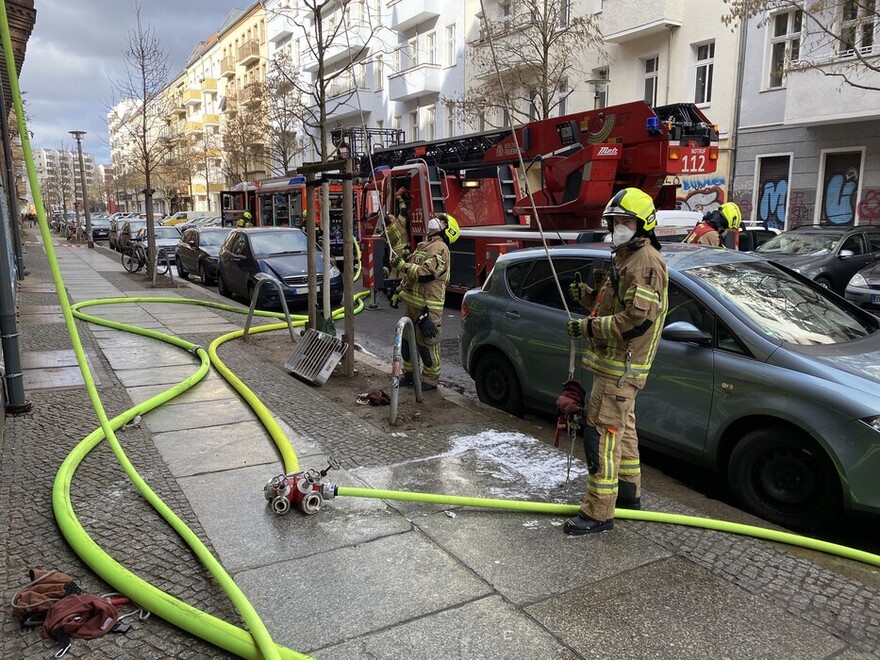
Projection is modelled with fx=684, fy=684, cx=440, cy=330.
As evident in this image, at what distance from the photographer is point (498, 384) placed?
20.5 ft

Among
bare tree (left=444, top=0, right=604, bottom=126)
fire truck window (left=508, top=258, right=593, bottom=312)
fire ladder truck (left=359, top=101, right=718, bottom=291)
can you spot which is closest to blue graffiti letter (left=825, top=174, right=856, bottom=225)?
bare tree (left=444, top=0, right=604, bottom=126)

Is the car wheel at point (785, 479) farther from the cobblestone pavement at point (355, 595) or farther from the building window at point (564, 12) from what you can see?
the building window at point (564, 12)

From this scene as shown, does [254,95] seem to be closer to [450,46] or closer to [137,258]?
[450,46]

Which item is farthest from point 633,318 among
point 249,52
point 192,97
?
point 192,97

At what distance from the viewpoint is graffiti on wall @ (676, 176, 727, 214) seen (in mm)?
18547

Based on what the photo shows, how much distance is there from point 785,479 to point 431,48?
29.0 meters

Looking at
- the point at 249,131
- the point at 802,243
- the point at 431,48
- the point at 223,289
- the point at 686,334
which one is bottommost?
the point at 223,289

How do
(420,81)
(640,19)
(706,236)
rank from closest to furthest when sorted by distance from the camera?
(706,236)
(640,19)
(420,81)

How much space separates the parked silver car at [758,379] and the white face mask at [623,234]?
3.26ft

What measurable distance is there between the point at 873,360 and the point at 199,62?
242 ft

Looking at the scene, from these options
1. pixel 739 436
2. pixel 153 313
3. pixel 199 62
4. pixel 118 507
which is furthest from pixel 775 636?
pixel 199 62

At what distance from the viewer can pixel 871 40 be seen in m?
15.2

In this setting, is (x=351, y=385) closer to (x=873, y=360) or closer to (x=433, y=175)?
(x=873, y=360)

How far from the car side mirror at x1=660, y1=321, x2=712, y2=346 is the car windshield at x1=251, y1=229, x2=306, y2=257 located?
10.0 m
